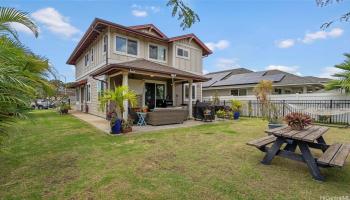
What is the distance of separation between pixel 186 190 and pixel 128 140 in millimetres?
3736

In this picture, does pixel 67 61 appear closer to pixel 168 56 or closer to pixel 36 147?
pixel 168 56

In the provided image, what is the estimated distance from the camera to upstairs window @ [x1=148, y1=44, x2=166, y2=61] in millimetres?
12977

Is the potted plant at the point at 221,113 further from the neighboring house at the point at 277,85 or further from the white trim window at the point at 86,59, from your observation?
the white trim window at the point at 86,59

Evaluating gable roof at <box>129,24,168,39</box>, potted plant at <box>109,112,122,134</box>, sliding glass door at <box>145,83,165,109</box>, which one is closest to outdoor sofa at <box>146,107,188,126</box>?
potted plant at <box>109,112,122,134</box>

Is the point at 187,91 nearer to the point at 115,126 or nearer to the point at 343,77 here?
the point at 115,126

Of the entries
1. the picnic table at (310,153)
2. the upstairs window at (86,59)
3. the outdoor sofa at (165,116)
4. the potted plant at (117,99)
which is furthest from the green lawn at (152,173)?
the upstairs window at (86,59)

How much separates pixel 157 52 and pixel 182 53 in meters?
1.93

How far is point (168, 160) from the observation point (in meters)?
4.40

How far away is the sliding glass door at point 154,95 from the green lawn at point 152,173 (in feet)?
23.3

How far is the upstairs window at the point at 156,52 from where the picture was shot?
1298 centimetres

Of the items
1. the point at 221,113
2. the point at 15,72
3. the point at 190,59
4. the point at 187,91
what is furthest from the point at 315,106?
the point at 15,72

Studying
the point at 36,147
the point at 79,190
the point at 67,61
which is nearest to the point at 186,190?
the point at 79,190

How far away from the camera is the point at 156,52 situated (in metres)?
13.3

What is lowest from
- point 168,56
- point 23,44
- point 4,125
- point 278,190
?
point 278,190
